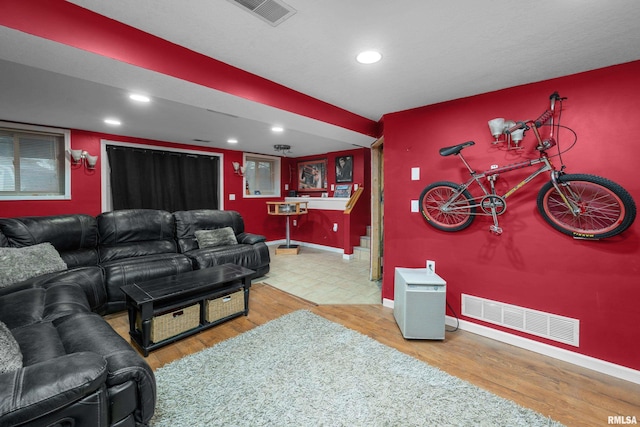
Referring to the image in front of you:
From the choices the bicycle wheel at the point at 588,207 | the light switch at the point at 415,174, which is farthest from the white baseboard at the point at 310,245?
the bicycle wheel at the point at 588,207

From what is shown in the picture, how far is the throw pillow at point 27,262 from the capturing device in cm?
232

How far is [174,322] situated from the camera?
231 centimetres

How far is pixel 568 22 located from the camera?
1.45 meters

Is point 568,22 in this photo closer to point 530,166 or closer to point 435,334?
point 530,166

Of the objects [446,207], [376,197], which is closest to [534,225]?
[446,207]

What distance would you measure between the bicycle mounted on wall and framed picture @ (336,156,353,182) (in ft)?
11.0

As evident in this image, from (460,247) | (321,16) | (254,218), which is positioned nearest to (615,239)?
(460,247)

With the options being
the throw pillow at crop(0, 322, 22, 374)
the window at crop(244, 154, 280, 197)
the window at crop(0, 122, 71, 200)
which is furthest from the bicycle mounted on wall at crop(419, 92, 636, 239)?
the window at crop(0, 122, 71, 200)

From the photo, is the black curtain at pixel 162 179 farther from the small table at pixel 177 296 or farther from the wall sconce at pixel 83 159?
the small table at pixel 177 296

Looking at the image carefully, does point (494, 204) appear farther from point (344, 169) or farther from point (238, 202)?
point (238, 202)

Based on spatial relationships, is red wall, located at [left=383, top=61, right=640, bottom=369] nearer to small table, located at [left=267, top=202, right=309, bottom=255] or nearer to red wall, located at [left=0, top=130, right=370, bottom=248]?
red wall, located at [left=0, top=130, right=370, bottom=248]

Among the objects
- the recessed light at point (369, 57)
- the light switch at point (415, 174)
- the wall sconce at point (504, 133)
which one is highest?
the recessed light at point (369, 57)

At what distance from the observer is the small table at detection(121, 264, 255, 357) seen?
84.8 inches

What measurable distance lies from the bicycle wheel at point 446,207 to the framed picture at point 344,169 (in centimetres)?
317
